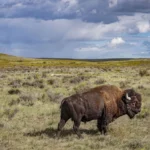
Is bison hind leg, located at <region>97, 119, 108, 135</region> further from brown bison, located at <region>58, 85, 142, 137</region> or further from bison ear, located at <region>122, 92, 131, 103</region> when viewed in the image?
bison ear, located at <region>122, 92, 131, 103</region>

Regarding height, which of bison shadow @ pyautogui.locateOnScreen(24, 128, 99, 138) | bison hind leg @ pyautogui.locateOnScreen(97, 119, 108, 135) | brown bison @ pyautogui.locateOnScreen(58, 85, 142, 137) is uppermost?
brown bison @ pyautogui.locateOnScreen(58, 85, 142, 137)

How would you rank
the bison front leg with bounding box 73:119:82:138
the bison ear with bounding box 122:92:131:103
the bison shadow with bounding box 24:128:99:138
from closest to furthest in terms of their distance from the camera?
the bison front leg with bounding box 73:119:82:138 → the bison ear with bounding box 122:92:131:103 → the bison shadow with bounding box 24:128:99:138

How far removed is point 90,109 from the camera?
13102 mm

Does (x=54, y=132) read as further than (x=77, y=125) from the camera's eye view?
Yes

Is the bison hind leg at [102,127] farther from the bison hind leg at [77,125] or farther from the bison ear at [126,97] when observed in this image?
the bison ear at [126,97]

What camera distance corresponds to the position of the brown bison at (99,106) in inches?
509

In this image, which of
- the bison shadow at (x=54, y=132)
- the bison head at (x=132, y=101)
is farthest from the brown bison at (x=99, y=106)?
the bison shadow at (x=54, y=132)

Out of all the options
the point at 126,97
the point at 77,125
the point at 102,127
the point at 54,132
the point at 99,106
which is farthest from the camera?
the point at 54,132

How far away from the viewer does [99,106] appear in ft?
43.4

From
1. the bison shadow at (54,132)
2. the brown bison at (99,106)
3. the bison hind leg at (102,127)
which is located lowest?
the bison shadow at (54,132)

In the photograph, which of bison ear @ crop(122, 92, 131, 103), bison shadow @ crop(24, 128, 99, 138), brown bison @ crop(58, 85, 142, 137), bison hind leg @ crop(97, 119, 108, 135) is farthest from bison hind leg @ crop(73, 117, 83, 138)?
bison ear @ crop(122, 92, 131, 103)

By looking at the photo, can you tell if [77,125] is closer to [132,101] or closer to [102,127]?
[102,127]

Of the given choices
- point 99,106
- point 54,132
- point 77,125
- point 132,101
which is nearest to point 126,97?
point 132,101

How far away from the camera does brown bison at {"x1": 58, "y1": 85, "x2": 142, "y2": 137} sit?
12.9 metres
